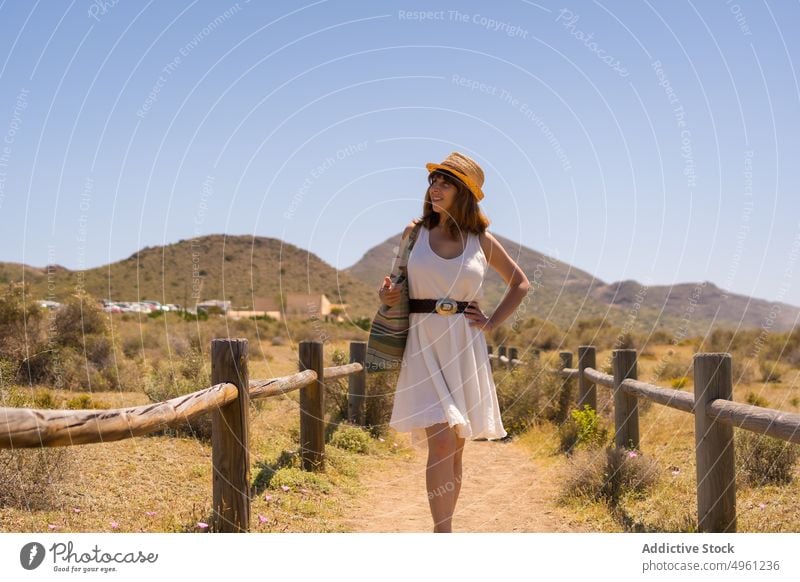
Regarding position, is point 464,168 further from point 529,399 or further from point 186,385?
point 529,399

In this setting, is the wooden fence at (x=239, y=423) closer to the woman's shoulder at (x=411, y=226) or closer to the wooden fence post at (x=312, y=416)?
the wooden fence post at (x=312, y=416)

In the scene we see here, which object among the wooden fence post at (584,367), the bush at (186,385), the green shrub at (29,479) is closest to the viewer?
the green shrub at (29,479)

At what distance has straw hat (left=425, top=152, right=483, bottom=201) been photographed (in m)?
4.69

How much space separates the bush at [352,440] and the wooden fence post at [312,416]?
124 centimetres

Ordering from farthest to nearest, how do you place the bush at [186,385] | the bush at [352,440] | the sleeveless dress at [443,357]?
1. the bush at [352,440]
2. the bush at [186,385]
3. the sleeveless dress at [443,357]

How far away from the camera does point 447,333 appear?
463 cm

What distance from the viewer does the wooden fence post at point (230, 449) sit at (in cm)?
472

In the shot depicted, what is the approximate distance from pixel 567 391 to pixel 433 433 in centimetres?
675

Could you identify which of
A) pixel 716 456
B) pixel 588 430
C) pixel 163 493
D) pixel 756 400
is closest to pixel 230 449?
pixel 163 493

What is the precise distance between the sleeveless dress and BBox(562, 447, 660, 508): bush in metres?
2.34

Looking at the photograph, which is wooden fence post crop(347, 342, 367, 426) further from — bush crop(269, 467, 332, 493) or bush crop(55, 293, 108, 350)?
bush crop(55, 293, 108, 350)

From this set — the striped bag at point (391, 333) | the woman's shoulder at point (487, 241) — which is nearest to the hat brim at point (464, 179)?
the woman's shoulder at point (487, 241)

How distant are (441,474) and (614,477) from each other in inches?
107
